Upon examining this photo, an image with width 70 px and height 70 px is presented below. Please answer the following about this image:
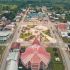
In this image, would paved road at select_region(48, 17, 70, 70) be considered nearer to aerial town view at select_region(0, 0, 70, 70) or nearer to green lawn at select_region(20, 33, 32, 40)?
aerial town view at select_region(0, 0, 70, 70)

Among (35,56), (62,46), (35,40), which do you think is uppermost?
(35,56)

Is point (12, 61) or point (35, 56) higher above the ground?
point (35, 56)

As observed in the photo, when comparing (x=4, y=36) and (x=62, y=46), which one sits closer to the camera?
(x=62, y=46)

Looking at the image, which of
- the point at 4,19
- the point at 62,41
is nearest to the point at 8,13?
the point at 4,19

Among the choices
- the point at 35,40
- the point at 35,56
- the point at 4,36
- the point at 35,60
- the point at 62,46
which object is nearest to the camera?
the point at 35,60

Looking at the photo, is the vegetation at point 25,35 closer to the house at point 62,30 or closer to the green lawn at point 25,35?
the green lawn at point 25,35

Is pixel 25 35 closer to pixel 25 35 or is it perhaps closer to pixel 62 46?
pixel 25 35

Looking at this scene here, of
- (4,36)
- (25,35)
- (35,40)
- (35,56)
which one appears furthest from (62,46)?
(4,36)

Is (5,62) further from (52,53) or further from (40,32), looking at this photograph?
(40,32)
